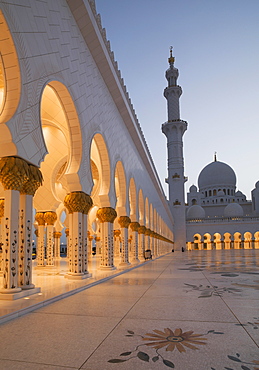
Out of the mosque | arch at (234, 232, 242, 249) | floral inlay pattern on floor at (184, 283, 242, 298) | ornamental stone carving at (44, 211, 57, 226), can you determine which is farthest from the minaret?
floral inlay pattern on floor at (184, 283, 242, 298)

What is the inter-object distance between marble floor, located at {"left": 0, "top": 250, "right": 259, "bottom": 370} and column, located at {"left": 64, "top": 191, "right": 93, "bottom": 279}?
7.03 ft

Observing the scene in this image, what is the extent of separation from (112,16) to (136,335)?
33.9 feet

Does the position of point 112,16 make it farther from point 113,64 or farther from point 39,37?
point 39,37

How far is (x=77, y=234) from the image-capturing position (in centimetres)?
648

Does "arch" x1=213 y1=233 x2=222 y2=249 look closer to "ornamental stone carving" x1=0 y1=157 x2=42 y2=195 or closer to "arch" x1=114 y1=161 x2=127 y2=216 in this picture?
"arch" x1=114 y1=161 x2=127 y2=216

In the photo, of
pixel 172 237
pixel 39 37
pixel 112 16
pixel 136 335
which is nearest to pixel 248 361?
pixel 136 335

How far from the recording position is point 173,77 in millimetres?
34312

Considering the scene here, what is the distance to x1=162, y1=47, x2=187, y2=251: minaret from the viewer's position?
3359 centimetres

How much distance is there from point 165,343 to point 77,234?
4.32 m

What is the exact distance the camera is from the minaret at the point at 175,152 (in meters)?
33.6

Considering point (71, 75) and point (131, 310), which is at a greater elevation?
point (71, 75)

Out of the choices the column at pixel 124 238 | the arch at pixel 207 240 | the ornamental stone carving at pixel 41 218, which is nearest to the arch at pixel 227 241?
the arch at pixel 207 240

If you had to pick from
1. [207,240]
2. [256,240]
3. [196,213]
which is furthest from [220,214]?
[256,240]

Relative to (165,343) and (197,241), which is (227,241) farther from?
(165,343)
